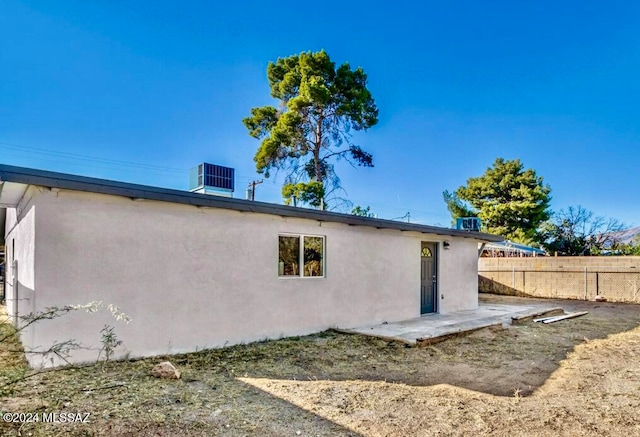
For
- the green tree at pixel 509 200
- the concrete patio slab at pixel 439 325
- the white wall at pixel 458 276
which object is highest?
the green tree at pixel 509 200

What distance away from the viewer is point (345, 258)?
847cm

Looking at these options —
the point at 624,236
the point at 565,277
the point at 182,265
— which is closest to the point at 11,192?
the point at 182,265

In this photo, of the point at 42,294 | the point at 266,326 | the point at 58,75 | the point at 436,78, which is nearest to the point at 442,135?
the point at 436,78

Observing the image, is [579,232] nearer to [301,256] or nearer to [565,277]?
[565,277]

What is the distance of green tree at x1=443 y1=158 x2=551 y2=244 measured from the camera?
22.9 m

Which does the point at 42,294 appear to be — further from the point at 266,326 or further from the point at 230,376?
the point at 266,326

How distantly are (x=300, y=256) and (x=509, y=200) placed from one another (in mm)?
20552

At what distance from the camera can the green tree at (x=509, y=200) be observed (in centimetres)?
2291

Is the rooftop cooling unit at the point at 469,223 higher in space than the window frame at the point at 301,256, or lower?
higher

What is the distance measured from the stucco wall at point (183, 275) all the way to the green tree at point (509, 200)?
1749 cm

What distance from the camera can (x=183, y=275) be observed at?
610 cm

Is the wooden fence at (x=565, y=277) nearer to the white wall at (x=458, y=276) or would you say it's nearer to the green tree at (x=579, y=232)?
the white wall at (x=458, y=276)

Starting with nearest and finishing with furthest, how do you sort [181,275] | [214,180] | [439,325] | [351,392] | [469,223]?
[351,392] < [181,275] < [214,180] < [439,325] < [469,223]

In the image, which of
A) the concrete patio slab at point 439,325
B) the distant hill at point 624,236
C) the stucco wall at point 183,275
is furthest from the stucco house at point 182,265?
the distant hill at point 624,236
